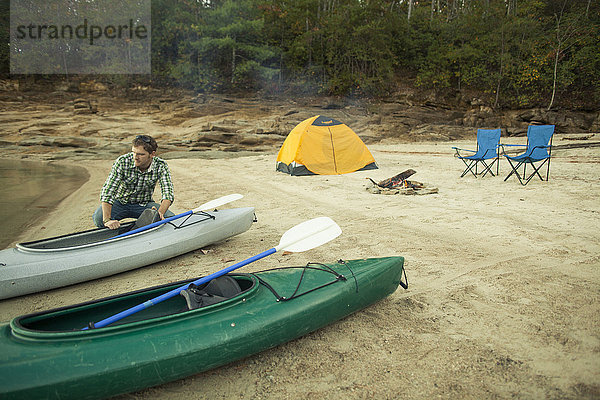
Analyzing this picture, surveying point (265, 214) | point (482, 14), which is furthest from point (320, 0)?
point (265, 214)

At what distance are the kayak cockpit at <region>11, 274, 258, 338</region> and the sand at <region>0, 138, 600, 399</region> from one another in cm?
40

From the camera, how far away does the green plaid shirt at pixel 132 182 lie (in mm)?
3930

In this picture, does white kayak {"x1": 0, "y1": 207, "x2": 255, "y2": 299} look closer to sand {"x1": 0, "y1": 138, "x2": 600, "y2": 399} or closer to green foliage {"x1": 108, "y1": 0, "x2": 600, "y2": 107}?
sand {"x1": 0, "y1": 138, "x2": 600, "y2": 399}

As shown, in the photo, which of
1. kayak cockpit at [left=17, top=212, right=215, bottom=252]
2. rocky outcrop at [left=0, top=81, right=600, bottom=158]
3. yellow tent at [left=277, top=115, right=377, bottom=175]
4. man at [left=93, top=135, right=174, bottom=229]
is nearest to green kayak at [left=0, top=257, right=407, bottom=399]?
kayak cockpit at [left=17, top=212, right=215, bottom=252]

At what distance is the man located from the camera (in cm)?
388

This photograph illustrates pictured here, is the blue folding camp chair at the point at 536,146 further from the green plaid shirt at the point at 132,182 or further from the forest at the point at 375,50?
the forest at the point at 375,50

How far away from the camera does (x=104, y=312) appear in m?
2.34

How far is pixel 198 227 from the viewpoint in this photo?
3955 mm

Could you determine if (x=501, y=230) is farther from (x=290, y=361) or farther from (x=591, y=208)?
(x=290, y=361)

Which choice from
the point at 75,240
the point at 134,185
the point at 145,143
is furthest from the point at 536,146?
the point at 75,240

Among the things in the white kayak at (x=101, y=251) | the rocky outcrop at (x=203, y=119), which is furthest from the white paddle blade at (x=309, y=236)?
the rocky outcrop at (x=203, y=119)

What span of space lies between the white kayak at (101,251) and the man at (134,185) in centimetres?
26

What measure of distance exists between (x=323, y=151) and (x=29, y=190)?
7.59 metres

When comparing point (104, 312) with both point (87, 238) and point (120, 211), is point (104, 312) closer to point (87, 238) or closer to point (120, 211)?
point (87, 238)
